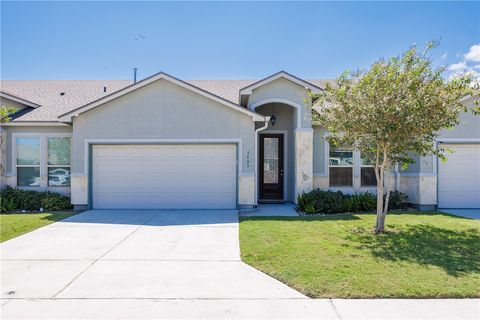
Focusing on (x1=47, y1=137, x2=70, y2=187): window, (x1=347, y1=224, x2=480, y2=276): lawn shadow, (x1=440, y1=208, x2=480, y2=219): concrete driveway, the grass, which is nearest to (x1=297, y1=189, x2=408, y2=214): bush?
(x1=347, y1=224, x2=480, y2=276): lawn shadow

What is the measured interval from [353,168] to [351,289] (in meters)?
8.83

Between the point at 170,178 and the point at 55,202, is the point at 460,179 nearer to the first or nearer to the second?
the point at 170,178

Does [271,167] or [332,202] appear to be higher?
[271,167]

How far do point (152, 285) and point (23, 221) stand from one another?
6.98m

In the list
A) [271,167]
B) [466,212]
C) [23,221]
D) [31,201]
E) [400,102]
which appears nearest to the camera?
[400,102]

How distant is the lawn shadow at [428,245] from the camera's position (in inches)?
227

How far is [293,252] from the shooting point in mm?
6371

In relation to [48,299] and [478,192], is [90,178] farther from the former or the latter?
[478,192]

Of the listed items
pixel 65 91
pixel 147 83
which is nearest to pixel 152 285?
pixel 147 83

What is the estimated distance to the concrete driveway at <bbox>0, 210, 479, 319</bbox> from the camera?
161 inches

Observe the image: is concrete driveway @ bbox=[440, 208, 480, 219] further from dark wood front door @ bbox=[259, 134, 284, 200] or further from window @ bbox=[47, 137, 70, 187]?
window @ bbox=[47, 137, 70, 187]

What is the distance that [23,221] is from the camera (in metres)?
9.56

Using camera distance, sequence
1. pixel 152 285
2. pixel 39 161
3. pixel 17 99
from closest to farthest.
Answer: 1. pixel 152 285
2. pixel 39 161
3. pixel 17 99

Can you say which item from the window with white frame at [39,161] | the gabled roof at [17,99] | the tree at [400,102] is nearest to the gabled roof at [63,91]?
the gabled roof at [17,99]
